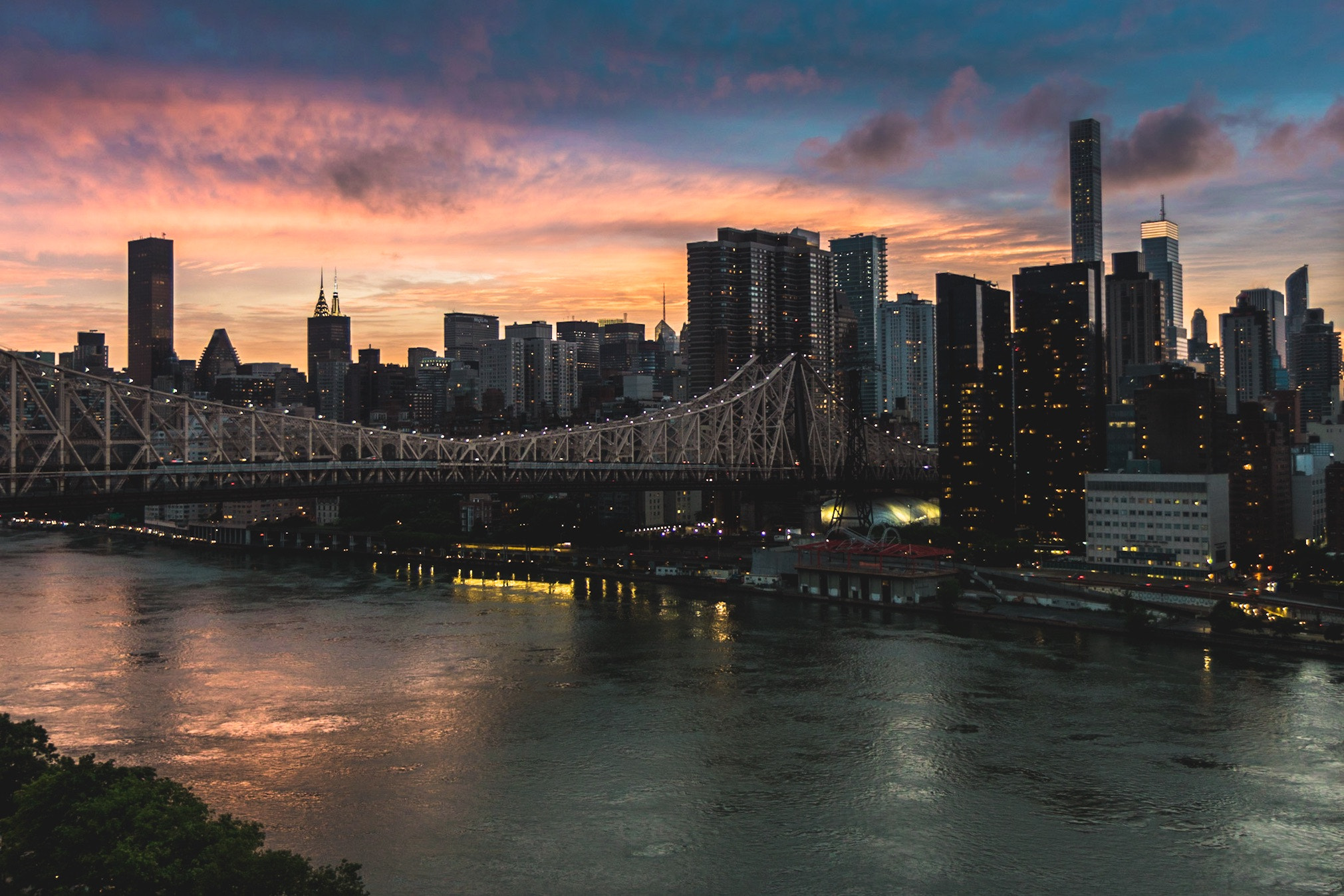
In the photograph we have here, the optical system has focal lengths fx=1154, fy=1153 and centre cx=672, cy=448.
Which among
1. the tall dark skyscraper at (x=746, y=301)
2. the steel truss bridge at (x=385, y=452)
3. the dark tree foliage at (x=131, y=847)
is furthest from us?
the tall dark skyscraper at (x=746, y=301)

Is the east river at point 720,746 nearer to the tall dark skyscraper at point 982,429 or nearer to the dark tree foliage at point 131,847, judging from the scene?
the dark tree foliage at point 131,847

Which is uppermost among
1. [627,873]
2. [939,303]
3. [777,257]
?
[777,257]

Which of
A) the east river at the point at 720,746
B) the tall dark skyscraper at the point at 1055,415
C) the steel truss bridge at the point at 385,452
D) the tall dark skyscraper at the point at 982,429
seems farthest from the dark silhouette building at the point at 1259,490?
the east river at the point at 720,746

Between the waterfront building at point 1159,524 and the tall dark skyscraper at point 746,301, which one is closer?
the waterfront building at point 1159,524

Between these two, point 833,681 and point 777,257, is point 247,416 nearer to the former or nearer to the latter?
point 833,681

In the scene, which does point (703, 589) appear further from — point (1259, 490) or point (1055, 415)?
point (1055, 415)

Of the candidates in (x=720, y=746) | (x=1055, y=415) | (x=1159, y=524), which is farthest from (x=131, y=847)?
(x=1055, y=415)

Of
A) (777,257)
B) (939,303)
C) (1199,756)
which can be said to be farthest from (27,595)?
(777,257)
